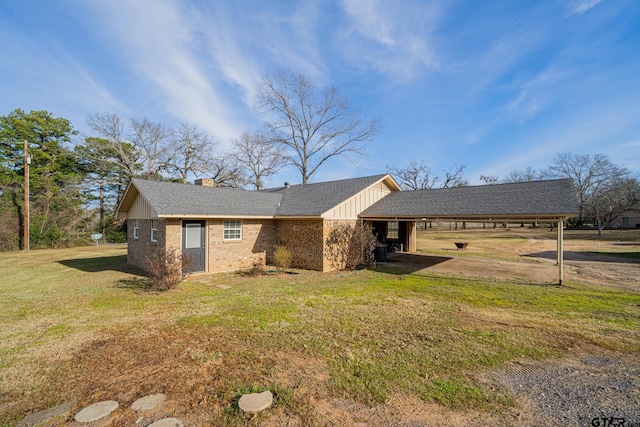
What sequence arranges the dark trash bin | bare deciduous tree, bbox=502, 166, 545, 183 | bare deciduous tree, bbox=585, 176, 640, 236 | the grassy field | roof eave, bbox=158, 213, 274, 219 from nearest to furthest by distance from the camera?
the grassy field → roof eave, bbox=158, 213, 274, 219 → the dark trash bin → bare deciduous tree, bbox=585, 176, 640, 236 → bare deciduous tree, bbox=502, 166, 545, 183

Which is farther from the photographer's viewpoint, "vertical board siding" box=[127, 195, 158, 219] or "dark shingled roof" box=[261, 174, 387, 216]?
"dark shingled roof" box=[261, 174, 387, 216]

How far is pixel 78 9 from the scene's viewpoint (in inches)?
386

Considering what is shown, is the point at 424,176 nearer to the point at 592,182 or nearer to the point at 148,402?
the point at 592,182

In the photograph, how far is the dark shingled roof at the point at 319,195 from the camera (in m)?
13.0

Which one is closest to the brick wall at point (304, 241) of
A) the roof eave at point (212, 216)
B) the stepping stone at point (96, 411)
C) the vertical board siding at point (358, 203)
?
the vertical board siding at point (358, 203)

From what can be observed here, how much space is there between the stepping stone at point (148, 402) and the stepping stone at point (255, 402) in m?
1.00

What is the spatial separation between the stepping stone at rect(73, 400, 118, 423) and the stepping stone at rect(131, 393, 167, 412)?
0.76 feet

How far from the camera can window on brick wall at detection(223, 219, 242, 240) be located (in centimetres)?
1248

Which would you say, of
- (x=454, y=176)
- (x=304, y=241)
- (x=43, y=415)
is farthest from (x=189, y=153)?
(x=454, y=176)

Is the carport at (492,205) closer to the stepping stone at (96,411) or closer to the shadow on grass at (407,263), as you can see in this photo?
the shadow on grass at (407,263)

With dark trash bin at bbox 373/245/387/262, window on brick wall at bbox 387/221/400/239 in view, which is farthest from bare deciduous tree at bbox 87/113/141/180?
dark trash bin at bbox 373/245/387/262

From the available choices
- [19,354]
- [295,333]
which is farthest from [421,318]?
[19,354]

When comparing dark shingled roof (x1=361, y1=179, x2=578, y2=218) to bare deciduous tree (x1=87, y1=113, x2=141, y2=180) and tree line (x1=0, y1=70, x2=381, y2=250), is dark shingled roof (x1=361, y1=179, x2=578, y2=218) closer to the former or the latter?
tree line (x1=0, y1=70, x2=381, y2=250)

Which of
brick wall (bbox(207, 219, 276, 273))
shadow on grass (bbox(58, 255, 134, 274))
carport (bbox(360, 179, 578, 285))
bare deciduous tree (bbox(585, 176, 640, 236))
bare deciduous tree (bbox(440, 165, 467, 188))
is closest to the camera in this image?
carport (bbox(360, 179, 578, 285))
